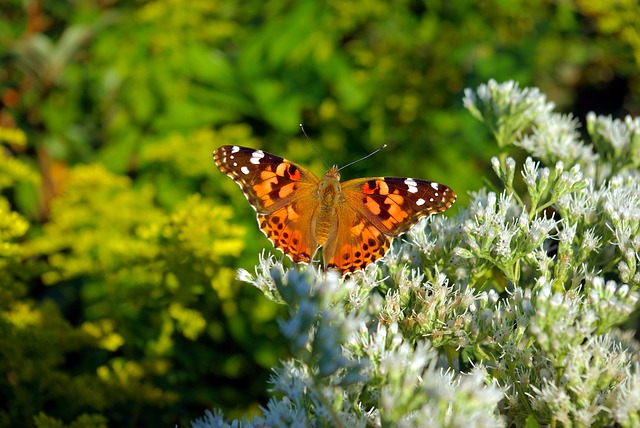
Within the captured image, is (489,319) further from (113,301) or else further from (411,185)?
(113,301)

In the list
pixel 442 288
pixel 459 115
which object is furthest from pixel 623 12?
pixel 442 288

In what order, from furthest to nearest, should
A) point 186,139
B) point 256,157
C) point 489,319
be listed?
point 186,139, point 256,157, point 489,319

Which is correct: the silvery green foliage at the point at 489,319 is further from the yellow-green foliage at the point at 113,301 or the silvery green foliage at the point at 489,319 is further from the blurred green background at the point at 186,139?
the blurred green background at the point at 186,139

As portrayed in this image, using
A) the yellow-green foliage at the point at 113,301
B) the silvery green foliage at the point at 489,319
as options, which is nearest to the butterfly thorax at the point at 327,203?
the silvery green foliage at the point at 489,319

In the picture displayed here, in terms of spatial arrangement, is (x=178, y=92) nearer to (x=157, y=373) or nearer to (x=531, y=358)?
(x=157, y=373)

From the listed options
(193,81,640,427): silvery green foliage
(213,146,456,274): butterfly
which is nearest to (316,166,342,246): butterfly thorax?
(213,146,456,274): butterfly

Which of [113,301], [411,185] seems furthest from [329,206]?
[113,301]
